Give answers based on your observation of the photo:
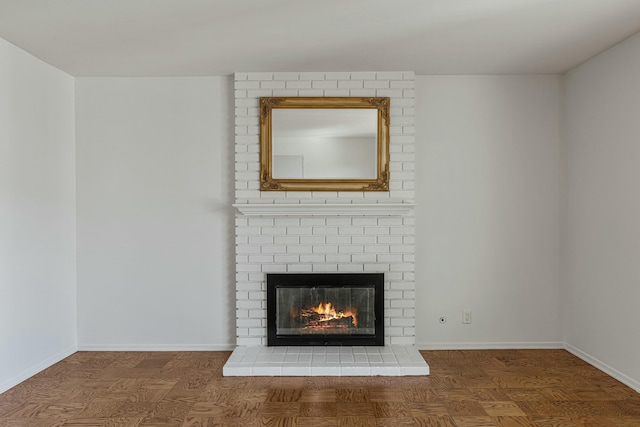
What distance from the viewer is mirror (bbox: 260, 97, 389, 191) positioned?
4.30 meters

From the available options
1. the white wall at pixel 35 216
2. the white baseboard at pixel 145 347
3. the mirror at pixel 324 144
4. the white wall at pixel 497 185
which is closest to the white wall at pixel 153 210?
the white baseboard at pixel 145 347

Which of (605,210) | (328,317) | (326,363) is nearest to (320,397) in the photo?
(326,363)

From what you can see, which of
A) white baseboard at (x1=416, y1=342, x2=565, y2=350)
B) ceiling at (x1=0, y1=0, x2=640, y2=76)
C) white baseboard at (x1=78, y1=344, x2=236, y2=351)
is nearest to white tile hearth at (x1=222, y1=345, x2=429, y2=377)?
white baseboard at (x1=416, y1=342, x2=565, y2=350)

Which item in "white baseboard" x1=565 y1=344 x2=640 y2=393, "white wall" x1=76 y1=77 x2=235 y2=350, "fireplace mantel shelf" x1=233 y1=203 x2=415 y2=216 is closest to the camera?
"white baseboard" x1=565 y1=344 x2=640 y2=393

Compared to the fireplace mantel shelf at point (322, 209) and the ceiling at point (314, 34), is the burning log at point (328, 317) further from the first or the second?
the ceiling at point (314, 34)

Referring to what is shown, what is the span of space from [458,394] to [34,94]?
379 centimetres

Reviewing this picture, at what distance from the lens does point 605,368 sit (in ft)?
12.5

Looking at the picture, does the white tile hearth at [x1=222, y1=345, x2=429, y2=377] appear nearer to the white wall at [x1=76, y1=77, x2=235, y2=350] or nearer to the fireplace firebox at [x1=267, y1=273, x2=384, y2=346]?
the fireplace firebox at [x1=267, y1=273, x2=384, y2=346]

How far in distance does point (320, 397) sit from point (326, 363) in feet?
1.66

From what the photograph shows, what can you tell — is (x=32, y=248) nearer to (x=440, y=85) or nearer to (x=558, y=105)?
(x=440, y=85)

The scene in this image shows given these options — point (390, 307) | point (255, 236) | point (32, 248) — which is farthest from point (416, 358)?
point (32, 248)

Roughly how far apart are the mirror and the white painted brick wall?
76 millimetres

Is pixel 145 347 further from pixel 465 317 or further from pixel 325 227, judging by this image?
pixel 465 317

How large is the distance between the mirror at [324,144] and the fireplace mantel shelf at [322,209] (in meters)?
0.18
